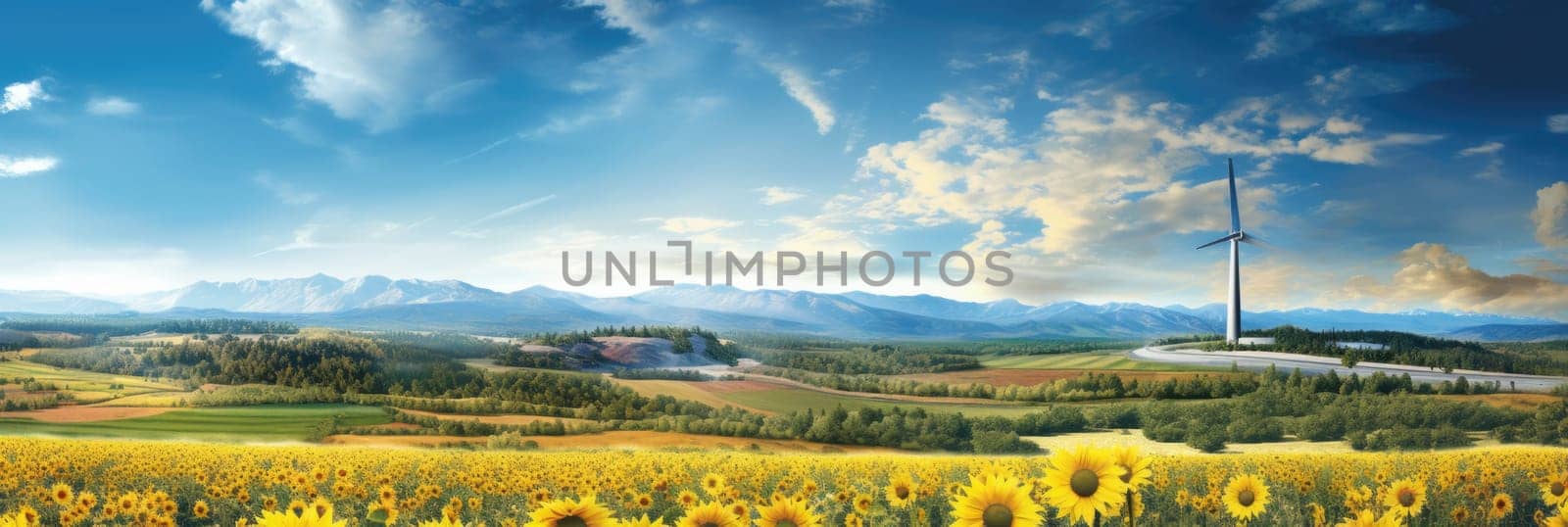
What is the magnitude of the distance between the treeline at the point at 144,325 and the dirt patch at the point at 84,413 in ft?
8.14

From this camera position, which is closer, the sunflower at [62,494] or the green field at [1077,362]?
the sunflower at [62,494]

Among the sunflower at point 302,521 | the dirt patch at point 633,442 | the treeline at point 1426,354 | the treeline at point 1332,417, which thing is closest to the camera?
the sunflower at point 302,521

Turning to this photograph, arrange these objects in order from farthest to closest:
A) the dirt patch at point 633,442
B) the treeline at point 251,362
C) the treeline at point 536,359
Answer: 1. the treeline at point 536,359
2. the treeline at point 251,362
3. the dirt patch at point 633,442

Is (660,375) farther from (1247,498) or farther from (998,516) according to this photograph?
(998,516)

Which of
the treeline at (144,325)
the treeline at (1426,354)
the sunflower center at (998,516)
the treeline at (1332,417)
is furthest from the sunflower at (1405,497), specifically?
the treeline at (144,325)

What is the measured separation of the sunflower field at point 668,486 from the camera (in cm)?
823

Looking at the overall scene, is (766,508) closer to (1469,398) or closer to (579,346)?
(579,346)

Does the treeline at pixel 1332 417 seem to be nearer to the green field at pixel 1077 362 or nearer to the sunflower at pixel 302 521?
the green field at pixel 1077 362

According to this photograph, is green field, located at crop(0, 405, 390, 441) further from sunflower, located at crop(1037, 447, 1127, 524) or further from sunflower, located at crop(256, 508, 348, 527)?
sunflower, located at crop(1037, 447, 1127, 524)

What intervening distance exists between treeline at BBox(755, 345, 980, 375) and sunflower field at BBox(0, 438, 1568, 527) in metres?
7.07

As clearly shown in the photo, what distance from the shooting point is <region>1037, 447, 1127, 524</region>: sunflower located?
439 centimetres

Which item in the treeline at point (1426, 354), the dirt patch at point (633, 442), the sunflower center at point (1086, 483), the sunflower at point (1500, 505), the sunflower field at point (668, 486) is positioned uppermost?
the sunflower center at point (1086, 483)

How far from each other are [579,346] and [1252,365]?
21.2 metres

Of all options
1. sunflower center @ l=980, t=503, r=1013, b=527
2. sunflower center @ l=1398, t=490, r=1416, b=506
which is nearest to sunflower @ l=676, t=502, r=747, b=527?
sunflower center @ l=980, t=503, r=1013, b=527
